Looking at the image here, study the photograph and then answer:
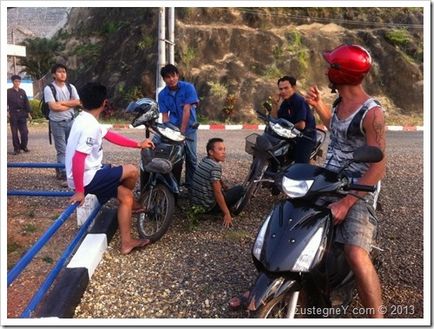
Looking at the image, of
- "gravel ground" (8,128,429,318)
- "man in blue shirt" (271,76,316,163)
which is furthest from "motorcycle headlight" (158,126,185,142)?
"man in blue shirt" (271,76,316,163)

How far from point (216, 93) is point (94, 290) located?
12585mm

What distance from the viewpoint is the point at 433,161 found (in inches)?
115

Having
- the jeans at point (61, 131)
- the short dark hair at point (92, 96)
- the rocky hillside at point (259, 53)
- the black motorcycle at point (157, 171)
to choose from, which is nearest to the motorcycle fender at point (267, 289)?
the black motorcycle at point (157, 171)

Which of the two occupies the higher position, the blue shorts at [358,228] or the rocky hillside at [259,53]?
the rocky hillside at [259,53]

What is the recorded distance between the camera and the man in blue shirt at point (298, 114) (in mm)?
4824

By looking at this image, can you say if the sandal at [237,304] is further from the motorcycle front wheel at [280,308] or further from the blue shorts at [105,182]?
the blue shorts at [105,182]

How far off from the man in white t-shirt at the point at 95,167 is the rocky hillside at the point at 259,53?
11327 mm

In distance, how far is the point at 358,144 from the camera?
2590mm

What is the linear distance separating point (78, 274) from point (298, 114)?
2.95 metres

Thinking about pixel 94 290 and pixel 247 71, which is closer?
pixel 94 290

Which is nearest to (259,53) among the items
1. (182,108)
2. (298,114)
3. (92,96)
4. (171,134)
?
(298,114)

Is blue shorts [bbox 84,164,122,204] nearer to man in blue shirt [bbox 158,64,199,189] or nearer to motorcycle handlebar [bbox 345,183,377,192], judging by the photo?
man in blue shirt [bbox 158,64,199,189]

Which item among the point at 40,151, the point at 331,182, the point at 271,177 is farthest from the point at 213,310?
the point at 40,151

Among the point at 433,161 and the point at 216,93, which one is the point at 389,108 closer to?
the point at 216,93
